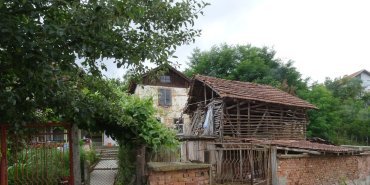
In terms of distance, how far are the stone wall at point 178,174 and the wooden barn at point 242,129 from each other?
19.2 feet

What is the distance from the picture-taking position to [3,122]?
577 centimetres

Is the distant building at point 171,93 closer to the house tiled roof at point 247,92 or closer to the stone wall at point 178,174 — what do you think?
the house tiled roof at point 247,92

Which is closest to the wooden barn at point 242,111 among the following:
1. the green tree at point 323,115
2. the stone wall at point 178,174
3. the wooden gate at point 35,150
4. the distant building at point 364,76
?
the stone wall at point 178,174

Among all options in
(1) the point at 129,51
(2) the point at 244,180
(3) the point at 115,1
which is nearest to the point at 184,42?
(1) the point at 129,51

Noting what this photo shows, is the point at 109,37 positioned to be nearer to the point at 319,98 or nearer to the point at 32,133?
the point at 32,133

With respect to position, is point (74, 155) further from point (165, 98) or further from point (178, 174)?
point (165, 98)

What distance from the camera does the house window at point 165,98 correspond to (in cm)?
3186

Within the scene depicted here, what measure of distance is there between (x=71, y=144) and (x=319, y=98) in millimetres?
30532

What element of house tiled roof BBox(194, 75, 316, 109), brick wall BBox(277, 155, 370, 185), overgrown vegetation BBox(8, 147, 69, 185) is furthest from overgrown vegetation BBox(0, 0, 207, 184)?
house tiled roof BBox(194, 75, 316, 109)

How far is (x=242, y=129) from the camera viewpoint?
61.5ft

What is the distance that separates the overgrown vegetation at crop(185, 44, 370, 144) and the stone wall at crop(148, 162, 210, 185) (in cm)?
2446

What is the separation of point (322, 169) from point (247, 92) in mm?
5852

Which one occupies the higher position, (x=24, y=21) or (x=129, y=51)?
(x=24, y=21)

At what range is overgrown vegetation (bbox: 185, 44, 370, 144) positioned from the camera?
32812 millimetres
